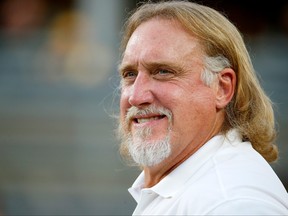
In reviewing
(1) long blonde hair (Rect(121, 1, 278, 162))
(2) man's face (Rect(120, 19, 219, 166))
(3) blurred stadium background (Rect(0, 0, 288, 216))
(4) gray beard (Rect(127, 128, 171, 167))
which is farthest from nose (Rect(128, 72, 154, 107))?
(3) blurred stadium background (Rect(0, 0, 288, 216))

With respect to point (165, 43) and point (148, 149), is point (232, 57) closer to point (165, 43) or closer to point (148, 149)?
point (165, 43)

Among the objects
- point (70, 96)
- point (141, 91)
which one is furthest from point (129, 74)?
point (70, 96)

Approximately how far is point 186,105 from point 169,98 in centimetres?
8

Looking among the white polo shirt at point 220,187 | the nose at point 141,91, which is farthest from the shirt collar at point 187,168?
the nose at point 141,91

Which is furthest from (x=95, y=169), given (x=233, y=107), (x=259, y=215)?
(x=259, y=215)

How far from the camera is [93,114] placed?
9.59 m

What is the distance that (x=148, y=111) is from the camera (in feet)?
11.3

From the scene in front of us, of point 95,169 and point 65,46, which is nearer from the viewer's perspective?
point 95,169

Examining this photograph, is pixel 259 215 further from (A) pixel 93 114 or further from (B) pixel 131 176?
(A) pixel 93 114

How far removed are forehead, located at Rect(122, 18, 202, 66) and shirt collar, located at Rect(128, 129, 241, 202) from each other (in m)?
0.39

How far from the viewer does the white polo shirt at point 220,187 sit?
284 centimetres

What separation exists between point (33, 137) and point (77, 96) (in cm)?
72

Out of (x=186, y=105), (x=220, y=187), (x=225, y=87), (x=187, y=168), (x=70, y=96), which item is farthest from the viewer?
(x=70, y=96)

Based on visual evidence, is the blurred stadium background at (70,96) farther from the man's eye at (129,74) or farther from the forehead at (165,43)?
the forehead at (165,43)
